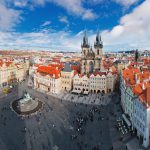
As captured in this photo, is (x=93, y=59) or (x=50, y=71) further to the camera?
(x=93, y=59)

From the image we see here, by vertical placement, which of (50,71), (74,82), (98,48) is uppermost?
(98,48)

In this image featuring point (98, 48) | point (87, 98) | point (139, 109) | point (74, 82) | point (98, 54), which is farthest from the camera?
point (98, 54)

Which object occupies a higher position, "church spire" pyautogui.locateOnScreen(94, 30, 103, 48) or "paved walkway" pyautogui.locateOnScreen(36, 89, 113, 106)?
"church spire" pyautogui.locateOnScreen(94, 30, 103, 48)

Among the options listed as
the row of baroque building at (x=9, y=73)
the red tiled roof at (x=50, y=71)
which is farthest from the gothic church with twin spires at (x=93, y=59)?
the row of baroque building at (x=9, y=73)

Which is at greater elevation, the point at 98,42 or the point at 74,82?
the point at 98,42

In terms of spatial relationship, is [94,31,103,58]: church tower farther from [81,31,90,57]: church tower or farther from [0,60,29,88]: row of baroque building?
[0,60,29,88]: row of baroque building

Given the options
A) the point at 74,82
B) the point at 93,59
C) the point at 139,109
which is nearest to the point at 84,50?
the point at 93,59

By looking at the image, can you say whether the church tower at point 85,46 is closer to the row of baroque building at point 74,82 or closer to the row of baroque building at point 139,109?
the row of baroque building at point 74,82

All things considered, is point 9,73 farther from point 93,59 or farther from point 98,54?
point 98,54

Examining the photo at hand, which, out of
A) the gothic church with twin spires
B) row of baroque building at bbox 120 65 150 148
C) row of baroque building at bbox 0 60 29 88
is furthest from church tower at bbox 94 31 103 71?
row of baroque building at bbox 120 65 150 148

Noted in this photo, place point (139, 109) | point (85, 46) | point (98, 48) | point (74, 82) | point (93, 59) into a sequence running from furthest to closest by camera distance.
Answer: point (85, 46), point (93, 59), point (98, 48), point (74, 82), point (139, 109)

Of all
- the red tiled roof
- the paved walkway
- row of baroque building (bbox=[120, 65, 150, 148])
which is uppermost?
the red tiled roof

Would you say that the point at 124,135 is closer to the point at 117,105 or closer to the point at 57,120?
the point at 57,120

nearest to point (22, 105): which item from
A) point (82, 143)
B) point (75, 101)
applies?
point (75, 101)
